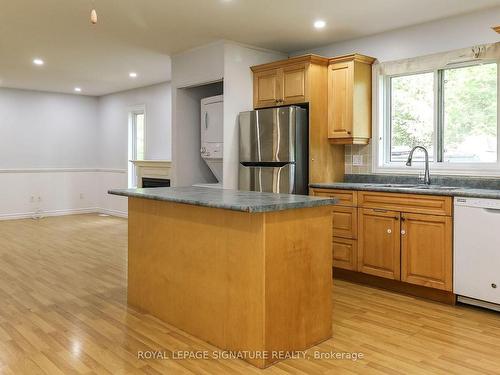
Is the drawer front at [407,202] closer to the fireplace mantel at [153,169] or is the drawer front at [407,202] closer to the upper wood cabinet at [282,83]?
the upper wood cabinet at [282,83]

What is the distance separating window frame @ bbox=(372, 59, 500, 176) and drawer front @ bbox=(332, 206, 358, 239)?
0.72 m

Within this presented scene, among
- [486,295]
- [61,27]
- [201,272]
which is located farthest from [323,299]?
[61,27]

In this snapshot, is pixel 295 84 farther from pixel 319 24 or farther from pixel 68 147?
pixel 68 147

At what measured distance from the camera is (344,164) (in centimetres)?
498

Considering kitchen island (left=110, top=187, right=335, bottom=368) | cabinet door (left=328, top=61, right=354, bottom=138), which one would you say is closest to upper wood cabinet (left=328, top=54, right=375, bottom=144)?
cabinet door (left=328, top=61, right=354, bottom=138)

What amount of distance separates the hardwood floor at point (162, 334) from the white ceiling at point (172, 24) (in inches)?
97.4

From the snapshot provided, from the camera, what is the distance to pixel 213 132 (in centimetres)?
527

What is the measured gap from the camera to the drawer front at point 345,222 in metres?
4.20

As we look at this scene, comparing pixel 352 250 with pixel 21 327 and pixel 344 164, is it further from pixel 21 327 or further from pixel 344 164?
pixel 21 327

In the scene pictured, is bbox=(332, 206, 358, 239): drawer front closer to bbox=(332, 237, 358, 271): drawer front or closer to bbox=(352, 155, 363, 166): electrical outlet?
bbox=(332, 237, 358, 271): drawer front

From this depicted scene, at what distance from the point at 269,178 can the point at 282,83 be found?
1042 mm

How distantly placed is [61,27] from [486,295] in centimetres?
454

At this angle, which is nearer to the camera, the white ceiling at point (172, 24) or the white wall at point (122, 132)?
the white ceiling at point (172, 24)

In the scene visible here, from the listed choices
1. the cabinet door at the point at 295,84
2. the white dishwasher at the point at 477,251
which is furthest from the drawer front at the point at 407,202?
the cabinet door at the point at 295,84
